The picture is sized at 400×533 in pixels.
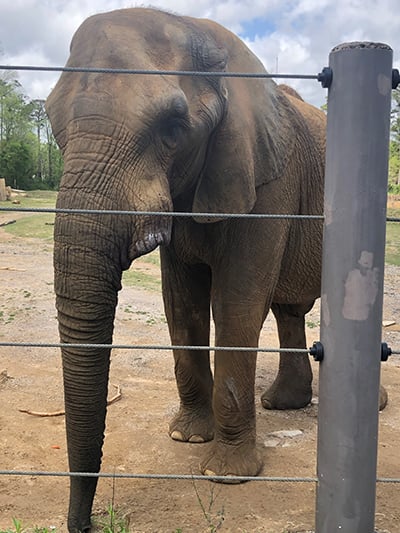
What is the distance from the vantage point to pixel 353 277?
1463 millimetres

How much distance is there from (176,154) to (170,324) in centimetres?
132

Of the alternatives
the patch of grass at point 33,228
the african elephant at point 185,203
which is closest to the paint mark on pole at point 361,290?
the african elephant at point 185,203

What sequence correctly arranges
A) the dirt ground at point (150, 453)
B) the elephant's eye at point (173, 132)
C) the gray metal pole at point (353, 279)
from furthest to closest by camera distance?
the dirt ground at point (150, 453) < the elephant's eye at point (173, 132) < the gray metal pole at point (353, 279)

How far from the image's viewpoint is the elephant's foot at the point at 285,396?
4.02 m

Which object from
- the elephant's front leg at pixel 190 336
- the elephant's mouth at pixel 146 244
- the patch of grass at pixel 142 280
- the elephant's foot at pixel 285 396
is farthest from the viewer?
the patch of grass at pixel 142 280

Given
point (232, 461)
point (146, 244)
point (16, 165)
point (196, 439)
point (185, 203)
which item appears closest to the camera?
point (146, 244)

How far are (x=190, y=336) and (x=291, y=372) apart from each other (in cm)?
88

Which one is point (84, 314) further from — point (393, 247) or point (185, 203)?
point (393, 247)

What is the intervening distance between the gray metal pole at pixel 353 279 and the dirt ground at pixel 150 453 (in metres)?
1.10

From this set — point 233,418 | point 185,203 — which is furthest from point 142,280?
point 185,203

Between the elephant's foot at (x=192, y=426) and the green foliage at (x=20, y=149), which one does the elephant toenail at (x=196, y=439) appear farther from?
the green foliage at (x=20, y=149)

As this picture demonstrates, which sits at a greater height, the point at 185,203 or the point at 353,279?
the point at 185,203

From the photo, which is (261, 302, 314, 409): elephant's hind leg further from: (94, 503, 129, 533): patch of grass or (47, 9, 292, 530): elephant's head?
(47, 9, 292, 530): elephant's head

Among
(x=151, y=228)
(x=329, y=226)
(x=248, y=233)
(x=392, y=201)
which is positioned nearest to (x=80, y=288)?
(x=151, y=228)
